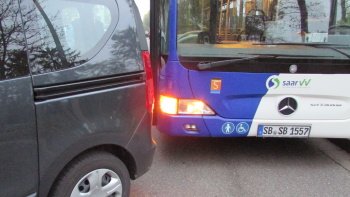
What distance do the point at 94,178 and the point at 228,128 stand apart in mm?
1600

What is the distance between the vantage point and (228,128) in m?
3.14

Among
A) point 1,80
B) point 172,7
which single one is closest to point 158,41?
point 172,7

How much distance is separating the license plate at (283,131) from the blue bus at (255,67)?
0.4 inches

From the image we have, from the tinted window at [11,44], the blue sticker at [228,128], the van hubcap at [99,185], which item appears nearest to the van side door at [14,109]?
the tinted window at [11,44]

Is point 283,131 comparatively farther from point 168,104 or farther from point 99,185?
point 99,185

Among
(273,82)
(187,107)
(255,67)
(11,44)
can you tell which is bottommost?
(187,107)

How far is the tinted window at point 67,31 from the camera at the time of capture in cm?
175

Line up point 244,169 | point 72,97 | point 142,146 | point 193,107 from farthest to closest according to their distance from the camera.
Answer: point 244,169 → point 193,107 → point 142,146 → point 72,97

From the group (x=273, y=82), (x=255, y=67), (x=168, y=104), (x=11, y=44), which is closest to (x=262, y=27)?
(x=255, y=67)

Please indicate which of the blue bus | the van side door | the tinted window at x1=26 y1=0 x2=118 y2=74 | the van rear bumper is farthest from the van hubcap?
the blue bus

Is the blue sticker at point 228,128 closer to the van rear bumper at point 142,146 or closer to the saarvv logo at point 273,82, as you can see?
the saarvv logo at point 273,82

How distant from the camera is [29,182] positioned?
1.74m

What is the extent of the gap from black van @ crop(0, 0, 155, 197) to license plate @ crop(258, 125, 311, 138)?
1.41m

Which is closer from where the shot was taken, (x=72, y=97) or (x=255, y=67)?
(x=72, y=97)
